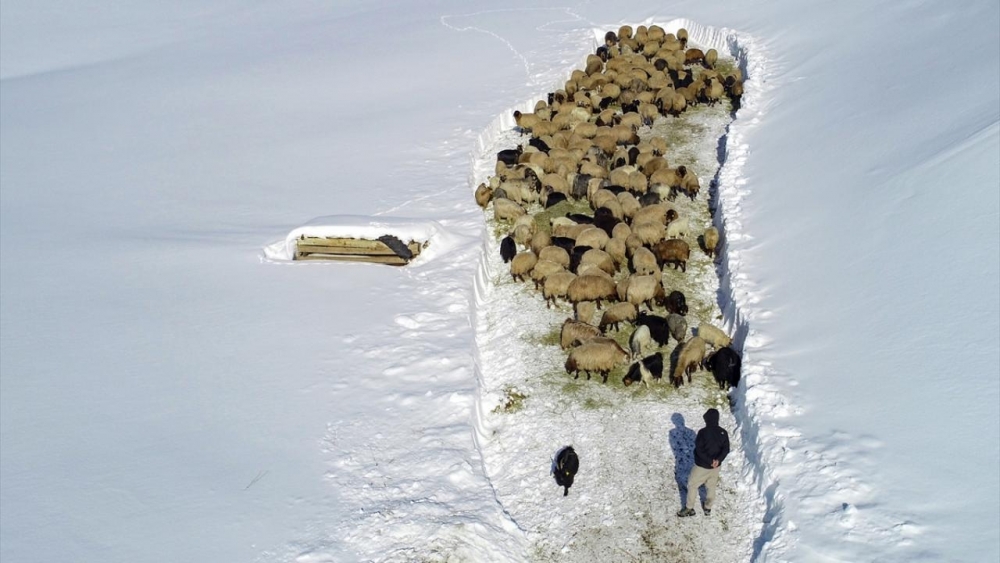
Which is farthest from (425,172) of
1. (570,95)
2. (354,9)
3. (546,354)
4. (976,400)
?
(354,9)

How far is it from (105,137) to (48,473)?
1449 cm

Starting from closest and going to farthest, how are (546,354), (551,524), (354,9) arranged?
(551,524)
(546,354)
(354,9)

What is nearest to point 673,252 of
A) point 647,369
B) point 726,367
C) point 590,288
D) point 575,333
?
point 590,288

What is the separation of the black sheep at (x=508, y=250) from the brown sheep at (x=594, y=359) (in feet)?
11.0

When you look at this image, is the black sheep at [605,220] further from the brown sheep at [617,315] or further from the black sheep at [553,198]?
the brown sheep at [617,315]

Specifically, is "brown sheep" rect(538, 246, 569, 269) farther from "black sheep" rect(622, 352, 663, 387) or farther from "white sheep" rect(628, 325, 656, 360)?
"black sheep" rect(622, 352, 663, 387)

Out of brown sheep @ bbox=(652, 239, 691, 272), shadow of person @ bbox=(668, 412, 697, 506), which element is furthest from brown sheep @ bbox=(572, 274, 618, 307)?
shadow of person @ bbox=(668, 412, 697, 506)

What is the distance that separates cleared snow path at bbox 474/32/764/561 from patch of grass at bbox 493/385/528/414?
0.6 inches

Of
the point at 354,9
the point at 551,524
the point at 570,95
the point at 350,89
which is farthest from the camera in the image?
the point at 354,9

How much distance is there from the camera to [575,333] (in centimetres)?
1168

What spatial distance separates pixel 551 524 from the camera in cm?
906

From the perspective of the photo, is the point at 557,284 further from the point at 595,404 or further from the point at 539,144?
the point at 539,144

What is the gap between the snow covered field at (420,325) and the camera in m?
8.34

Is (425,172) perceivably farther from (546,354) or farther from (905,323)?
(905,323)
